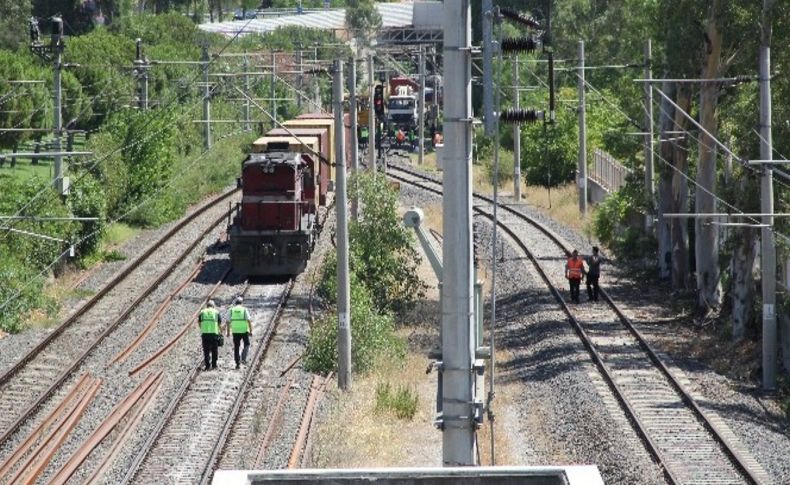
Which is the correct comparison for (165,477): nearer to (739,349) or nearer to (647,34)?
(739,349)

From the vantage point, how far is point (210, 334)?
26.5m

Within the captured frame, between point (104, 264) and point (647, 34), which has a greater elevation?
point (647, 34)

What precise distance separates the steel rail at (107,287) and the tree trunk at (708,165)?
13.4 metres

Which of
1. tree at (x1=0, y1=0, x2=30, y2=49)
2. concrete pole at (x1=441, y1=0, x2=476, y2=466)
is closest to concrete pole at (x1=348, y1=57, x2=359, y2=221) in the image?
concrete pole at (x1=441, y1=0, x2=476, y2=466)

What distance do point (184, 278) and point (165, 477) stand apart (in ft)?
59.7

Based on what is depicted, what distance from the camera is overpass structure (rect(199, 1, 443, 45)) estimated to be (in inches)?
4225

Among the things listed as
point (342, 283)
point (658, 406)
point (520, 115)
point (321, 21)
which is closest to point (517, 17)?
point (520, 115)

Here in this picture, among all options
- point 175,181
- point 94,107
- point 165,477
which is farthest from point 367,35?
point 165,477

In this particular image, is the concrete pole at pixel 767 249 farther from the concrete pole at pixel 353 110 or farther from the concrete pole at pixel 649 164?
the concrete pole at pixel 649 164

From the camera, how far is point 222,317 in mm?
32938

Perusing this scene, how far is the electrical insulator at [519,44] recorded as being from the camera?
1389 cm

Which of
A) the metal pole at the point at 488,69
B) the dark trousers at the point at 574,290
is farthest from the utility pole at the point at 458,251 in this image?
the dark trousers at the point at 574,290

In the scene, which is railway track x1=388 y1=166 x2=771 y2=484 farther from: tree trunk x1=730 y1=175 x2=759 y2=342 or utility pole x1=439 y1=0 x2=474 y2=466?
utility pole x1=439 y1=0 x2=474 y2=466

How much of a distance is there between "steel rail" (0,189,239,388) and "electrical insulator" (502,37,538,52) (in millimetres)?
11571
